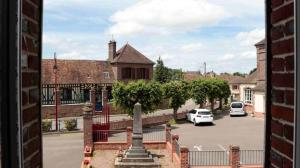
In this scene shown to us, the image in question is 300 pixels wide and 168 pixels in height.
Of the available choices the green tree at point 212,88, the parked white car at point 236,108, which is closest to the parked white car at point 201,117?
the parked white car at point 236,108

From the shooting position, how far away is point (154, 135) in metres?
28.2

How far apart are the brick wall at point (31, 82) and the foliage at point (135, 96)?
91.2 ft

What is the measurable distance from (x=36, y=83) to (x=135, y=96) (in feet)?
92.4

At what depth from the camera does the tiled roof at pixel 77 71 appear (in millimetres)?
42594

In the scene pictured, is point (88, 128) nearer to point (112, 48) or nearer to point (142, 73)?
point (112, 48)

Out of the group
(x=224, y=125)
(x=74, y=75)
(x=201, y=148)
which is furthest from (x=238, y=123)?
(x=74, y=75)

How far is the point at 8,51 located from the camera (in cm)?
216

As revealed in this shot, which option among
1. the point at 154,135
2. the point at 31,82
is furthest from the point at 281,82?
the point at 154,135

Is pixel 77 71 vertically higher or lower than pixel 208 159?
higher

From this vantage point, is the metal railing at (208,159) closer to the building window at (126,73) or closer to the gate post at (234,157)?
the gate post at (234,157)

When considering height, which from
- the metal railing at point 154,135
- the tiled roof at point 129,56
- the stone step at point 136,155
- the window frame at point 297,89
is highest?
the tiled roof at point 129,56

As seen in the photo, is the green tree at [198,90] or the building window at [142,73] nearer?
the green tree at [198,90]

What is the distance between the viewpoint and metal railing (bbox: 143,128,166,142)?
86.1 ft

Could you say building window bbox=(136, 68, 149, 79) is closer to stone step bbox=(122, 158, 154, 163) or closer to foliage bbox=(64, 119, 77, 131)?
foliage bbox=(64, 119, 77, 131)
